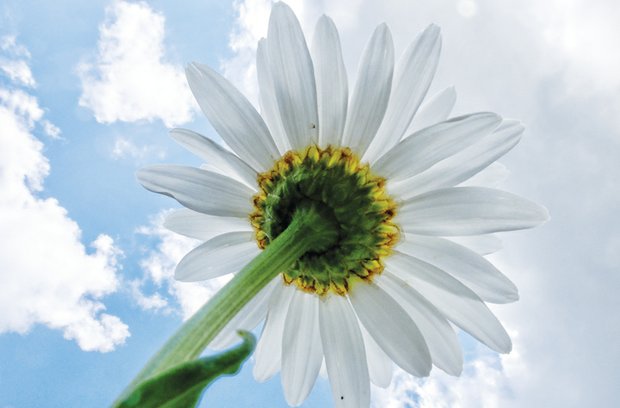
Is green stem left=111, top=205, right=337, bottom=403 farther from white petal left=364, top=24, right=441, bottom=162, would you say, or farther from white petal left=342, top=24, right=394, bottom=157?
white petal left=364, top=24, right=441, bottom=162

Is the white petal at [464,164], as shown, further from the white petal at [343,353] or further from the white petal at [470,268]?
the white petal at [343,353]

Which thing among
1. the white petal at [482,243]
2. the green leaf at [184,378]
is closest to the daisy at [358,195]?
the white petal at [482,243]

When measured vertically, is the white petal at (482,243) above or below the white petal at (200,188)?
above

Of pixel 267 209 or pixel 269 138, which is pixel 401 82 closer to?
pixel 269 138

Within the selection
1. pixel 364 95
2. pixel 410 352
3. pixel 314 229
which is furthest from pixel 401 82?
pixel 410 352

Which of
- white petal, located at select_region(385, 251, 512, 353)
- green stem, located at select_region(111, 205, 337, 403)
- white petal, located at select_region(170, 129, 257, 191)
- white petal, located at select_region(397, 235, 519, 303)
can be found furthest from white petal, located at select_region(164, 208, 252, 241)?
white petal, located at select_region(397, 235, 519, 303)

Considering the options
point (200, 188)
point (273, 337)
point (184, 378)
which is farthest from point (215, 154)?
point (184, 378)

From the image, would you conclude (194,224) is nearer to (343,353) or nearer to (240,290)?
(343,353)
